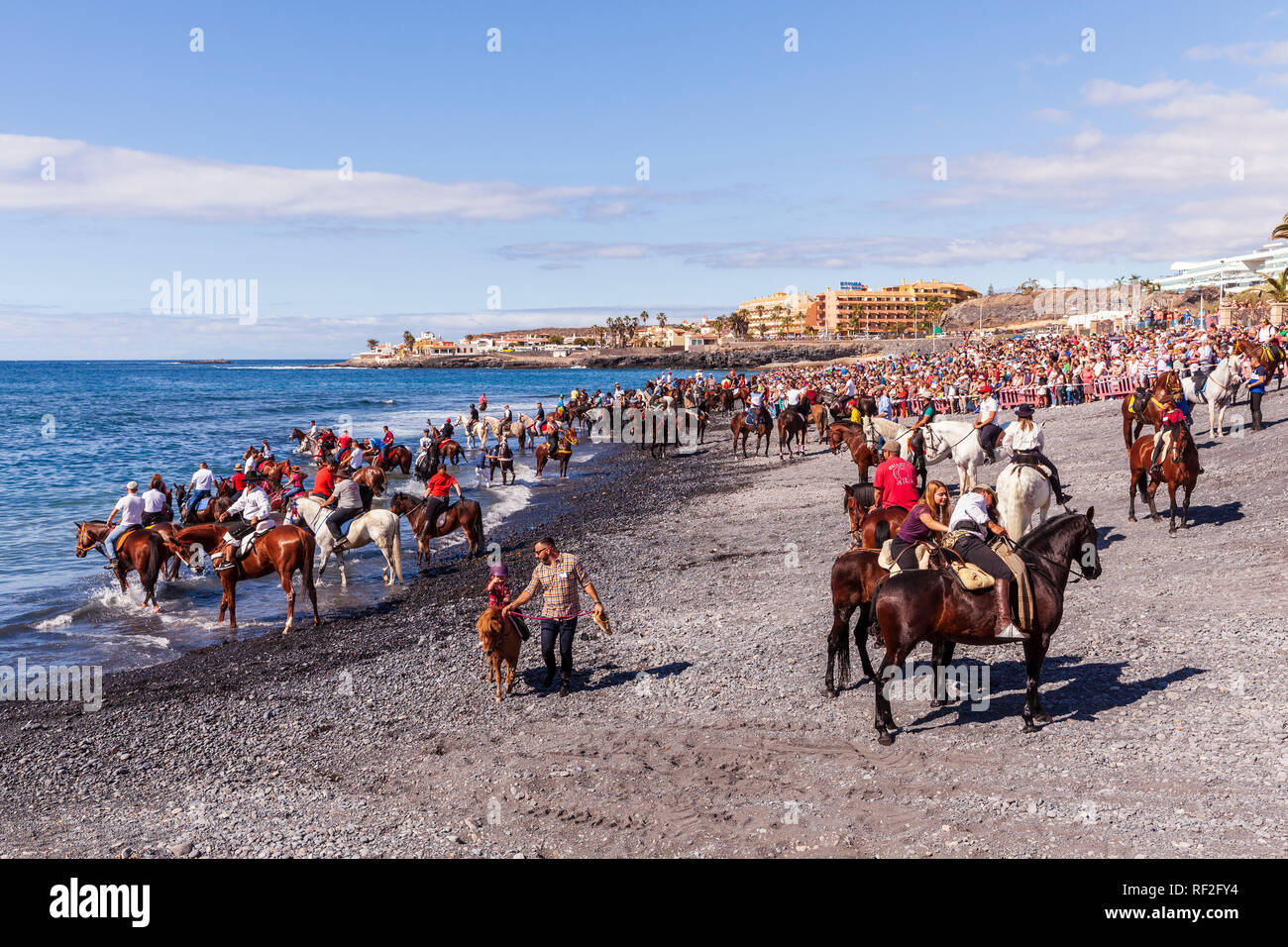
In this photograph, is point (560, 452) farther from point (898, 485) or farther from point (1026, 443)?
point (898, 485)

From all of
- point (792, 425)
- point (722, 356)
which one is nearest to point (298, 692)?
point (792, 425)

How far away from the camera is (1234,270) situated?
3524 inches

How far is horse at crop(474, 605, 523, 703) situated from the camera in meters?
10.4

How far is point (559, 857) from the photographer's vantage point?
22.6 feet

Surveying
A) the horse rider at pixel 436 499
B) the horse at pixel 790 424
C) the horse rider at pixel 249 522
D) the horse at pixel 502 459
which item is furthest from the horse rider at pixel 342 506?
the horse at pixel 790 424

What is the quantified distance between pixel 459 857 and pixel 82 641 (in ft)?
34.0

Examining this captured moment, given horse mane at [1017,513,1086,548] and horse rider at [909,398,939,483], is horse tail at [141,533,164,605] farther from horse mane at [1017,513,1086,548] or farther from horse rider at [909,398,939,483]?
horse rider at [909,398,939,483]

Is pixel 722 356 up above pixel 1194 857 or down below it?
above

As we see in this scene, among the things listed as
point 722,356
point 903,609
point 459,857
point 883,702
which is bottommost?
point 459,857

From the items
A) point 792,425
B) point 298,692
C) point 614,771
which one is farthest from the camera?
point 792,425

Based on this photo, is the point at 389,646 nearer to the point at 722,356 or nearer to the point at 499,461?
the point at 499,461

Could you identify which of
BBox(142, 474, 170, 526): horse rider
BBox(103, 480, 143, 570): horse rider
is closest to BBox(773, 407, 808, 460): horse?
BBox(142, 474, 170, 526): horse rider

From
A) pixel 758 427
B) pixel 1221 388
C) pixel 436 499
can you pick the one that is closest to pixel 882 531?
pixel 436 499

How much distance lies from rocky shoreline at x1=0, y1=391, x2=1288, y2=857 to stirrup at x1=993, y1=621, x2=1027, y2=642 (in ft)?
3.30
